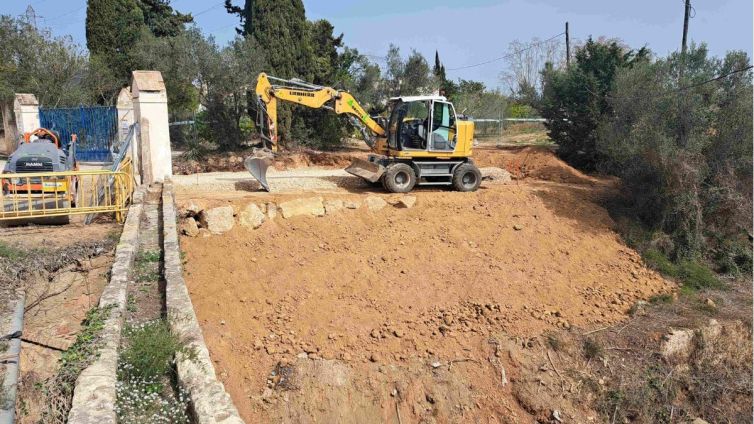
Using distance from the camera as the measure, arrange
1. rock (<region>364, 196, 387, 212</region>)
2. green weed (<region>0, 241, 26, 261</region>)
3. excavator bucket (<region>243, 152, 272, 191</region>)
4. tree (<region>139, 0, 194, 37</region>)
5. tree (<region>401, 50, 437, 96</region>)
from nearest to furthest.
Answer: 1. green weed (<region>0, 241, 26, 261</region>)
2. rock (<region>364, 196, 387, 212</region>)
3. excavator bucket (<region>243, 152, 272, 191</region>)
4. tree (<region>401, 50, 437, 96</region>)
5. tree (<region>139, 0, 194, 37</region>)

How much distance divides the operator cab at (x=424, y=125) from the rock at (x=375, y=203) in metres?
1.52

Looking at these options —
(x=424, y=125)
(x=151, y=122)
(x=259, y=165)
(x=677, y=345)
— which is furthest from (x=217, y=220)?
(x=677, y=345)

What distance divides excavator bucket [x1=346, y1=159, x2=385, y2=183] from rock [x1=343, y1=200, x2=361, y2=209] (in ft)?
3.87

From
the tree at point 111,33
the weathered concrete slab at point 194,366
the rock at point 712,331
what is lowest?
the rock at point 712,331

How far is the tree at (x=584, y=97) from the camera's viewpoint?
17547 millimetres

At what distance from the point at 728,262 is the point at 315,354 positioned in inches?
330

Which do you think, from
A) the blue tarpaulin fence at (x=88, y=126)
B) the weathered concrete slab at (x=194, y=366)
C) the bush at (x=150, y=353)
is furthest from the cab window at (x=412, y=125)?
the blue tarpaulin fence at (x=88, y=126)

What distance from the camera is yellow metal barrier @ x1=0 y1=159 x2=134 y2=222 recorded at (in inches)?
332

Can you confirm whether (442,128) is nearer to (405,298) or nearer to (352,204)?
(352,204)

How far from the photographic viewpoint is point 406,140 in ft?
41.9

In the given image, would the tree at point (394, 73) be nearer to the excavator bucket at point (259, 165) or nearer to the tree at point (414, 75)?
the tree at point (414, 75)

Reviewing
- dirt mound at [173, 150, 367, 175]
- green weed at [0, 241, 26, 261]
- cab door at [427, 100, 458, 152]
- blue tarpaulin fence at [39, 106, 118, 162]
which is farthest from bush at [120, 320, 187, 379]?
blue tarpaulin fence at [39, 106, 118, 162]

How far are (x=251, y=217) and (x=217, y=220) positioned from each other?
0.69 m

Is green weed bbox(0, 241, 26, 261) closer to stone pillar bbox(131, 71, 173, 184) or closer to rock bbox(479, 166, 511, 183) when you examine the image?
stone pillar bbox(131, 71, 173, 184)
